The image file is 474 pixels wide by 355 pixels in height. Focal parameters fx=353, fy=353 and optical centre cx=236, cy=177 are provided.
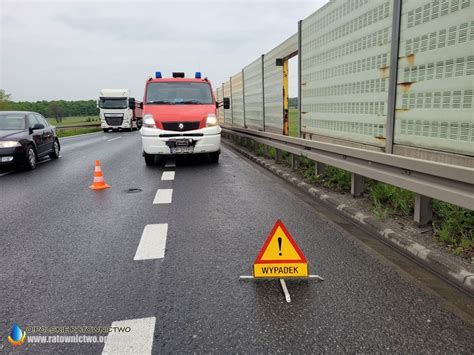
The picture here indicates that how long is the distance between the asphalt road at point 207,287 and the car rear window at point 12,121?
572 cm

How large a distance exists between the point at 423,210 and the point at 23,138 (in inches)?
403

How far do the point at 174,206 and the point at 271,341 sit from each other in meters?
3.81

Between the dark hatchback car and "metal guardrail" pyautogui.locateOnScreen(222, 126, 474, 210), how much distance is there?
316 inches

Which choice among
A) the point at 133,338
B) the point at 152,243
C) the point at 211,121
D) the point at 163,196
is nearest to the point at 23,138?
the point at 211,121

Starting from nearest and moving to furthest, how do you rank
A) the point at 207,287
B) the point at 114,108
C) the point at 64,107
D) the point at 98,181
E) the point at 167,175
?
the point at 207,287 < the point at 98,181 < the point at 167,175 < the point at 114,108 < the point at 64,107

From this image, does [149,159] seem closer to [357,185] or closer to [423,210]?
[357,185]

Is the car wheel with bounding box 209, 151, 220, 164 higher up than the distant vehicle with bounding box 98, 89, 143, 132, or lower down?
lower down

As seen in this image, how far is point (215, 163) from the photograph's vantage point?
36.0ft

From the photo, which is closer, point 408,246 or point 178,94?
point 408,246

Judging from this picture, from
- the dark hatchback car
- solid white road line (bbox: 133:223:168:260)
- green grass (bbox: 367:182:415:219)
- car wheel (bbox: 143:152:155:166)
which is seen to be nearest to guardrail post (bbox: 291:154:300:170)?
green grass (bbox: 367:182:415:219)

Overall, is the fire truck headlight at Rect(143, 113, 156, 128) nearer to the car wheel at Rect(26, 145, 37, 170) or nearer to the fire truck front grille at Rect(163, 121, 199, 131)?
the fire truck front grille at Rect(163, 121, 199, 131)
